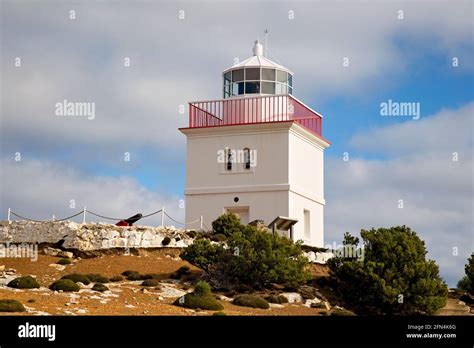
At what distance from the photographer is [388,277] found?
37.4 meters

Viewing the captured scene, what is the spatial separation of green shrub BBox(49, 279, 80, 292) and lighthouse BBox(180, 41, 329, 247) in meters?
9.33

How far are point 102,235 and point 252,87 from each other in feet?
28.1

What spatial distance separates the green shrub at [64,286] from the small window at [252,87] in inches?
499

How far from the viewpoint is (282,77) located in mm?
42844

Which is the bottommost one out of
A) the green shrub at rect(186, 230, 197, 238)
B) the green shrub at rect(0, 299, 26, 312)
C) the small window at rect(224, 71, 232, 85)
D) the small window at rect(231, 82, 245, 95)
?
the green shrub at rect(0, 299, 26, 312)

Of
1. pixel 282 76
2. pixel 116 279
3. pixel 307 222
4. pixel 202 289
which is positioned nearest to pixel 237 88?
pixel 282 76

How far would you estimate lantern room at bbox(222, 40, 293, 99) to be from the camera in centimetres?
4241

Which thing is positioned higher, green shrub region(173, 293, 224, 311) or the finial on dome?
the finial on dome

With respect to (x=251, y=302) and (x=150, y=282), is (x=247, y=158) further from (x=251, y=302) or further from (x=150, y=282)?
(x=251, y=302)

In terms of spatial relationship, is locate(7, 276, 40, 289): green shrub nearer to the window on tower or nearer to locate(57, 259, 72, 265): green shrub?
locate(57, 259, 72, 265): green shrub

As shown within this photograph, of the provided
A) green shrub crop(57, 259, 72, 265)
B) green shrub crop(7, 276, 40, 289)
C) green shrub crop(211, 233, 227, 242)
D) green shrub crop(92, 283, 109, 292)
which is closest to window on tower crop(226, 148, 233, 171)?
green shrub crop(211, 233, 227, 242)

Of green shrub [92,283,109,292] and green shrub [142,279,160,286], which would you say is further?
green shrub [142,279,160,286]

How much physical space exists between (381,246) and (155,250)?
28.0ft
